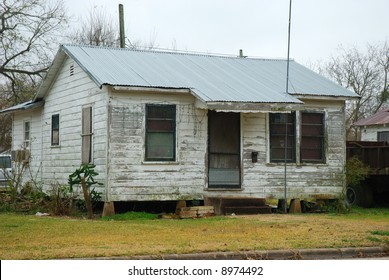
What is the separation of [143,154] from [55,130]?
497 cm

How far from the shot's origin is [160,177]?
63.3 feet

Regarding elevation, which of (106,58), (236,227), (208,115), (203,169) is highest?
(106,58)

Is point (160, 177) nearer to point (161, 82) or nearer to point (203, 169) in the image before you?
point (203, 169)

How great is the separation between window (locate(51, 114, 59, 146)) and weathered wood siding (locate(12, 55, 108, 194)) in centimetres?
16

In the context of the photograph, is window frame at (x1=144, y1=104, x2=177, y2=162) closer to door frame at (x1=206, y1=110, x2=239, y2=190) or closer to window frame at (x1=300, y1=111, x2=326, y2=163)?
door frame at (x1=206, y1=110, x2=239, y2=190)

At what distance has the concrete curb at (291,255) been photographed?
37.2 ft

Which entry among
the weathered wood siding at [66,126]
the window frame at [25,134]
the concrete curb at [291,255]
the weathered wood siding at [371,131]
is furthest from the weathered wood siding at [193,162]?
the weathered wood siding at [371,131]

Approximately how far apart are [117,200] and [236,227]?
4.29 metres

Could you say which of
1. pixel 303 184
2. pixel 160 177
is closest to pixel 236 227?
pixel 160 177

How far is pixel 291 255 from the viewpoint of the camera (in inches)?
472

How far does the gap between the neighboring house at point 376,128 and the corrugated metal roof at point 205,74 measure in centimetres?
855

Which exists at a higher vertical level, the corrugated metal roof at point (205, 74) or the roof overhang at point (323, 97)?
the corrugated metal roof at point (205, 74)

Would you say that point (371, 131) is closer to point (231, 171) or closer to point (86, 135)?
point (231, 171)

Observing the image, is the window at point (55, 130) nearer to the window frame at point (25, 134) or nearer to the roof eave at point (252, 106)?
the window frame at point (25, 134)
